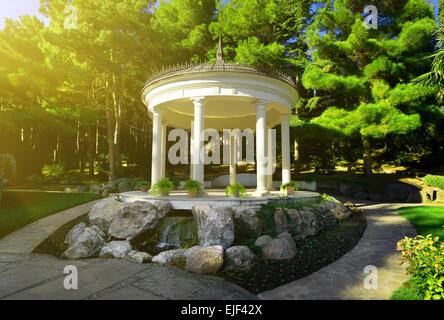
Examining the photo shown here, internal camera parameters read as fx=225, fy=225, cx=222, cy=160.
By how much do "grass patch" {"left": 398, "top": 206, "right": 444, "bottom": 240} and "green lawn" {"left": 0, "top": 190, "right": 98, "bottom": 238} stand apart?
17.5 metres

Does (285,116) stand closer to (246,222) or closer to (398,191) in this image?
(246,222)

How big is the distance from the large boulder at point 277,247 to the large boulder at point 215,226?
1.05m

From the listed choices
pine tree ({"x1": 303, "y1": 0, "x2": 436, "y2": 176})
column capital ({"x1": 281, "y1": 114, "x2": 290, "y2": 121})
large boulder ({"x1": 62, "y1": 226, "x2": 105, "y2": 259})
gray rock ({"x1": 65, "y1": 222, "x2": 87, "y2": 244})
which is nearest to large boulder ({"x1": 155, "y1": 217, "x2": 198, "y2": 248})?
large boulder ({"x1": 62, "y1": 226, "x2": 105, "y2": 259})

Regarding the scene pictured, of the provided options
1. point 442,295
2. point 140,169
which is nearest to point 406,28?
point 442,295

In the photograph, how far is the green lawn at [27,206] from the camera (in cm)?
1072

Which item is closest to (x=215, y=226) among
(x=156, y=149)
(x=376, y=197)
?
(x=156, y=149)

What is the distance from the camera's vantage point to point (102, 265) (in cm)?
688

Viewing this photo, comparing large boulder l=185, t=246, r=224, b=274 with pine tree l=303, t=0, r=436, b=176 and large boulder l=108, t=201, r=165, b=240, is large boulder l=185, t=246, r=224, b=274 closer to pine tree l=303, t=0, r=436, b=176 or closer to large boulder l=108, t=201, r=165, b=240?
large boulder l=108, t=201, r=165, b=240

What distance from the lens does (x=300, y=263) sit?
665 cm

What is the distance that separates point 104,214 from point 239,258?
21.5 feet

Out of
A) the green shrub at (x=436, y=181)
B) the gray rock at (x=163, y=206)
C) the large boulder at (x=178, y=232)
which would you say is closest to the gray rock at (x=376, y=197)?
the green shrub at (x=436, y=181)

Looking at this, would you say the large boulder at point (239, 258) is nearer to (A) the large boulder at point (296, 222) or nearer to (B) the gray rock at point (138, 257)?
(A) the large boulder at point (296, 222)

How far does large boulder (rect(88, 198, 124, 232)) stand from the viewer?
378 inches

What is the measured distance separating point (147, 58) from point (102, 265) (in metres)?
25.1
